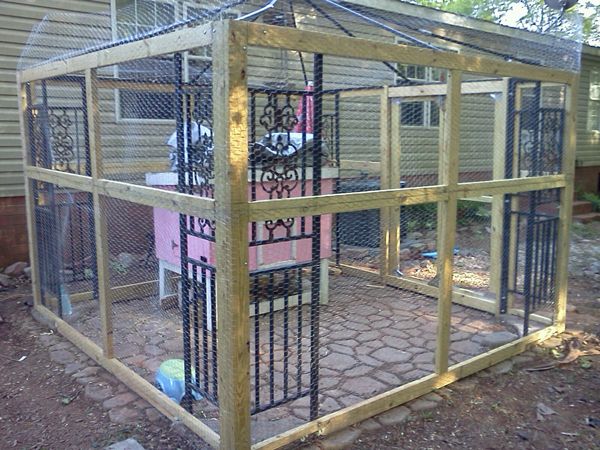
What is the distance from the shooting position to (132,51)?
9.11 ft

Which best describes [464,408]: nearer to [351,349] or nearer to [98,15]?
[351,349]

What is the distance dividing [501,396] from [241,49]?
254 centimetres

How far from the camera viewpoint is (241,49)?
6.97ft

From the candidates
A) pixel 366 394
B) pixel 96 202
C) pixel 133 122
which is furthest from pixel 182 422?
pixel 133 122

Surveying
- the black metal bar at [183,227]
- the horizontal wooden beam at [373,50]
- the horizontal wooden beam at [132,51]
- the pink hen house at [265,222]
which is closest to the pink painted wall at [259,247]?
the pink hen house at [265,222]

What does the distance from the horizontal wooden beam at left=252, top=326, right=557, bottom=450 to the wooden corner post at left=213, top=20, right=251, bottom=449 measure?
0.30 m

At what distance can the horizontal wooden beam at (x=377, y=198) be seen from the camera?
2.34 metres

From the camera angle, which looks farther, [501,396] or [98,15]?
[98,15]

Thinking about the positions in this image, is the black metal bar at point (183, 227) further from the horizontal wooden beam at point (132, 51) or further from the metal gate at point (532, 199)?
the metal gate at point (532, 199)

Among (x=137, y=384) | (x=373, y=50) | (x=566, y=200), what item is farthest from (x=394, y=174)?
(x=137, y=384)

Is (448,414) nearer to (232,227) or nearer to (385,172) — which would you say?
(232,227)

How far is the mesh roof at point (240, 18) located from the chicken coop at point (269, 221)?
0.11ft

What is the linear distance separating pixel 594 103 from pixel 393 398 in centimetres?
1271

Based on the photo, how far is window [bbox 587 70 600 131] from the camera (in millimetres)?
12969
